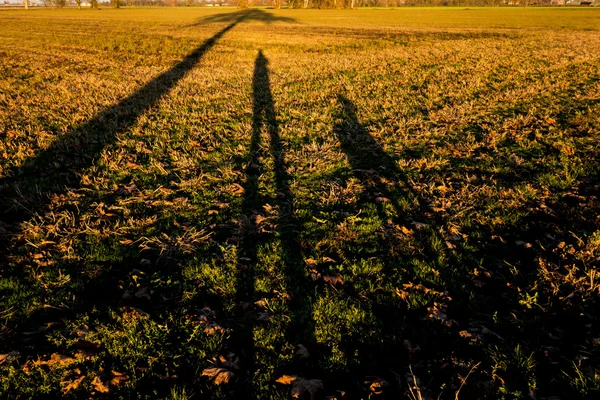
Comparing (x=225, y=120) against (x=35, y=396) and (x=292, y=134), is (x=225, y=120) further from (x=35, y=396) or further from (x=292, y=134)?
(x=35, y=396)

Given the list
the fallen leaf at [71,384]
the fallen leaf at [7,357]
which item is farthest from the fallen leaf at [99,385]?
the fallen leaf at [7,357]

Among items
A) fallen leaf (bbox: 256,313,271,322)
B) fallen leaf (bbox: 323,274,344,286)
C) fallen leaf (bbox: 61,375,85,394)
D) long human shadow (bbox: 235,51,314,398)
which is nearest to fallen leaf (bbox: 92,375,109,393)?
fallen leaf (bbox: 61,375,85,394)

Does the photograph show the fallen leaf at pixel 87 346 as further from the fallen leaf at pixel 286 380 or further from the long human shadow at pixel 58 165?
the long human shadow at pixel 58 165

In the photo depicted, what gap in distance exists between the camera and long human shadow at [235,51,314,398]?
3809 millimetres

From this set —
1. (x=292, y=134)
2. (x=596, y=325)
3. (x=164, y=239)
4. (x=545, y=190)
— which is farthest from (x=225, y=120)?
(x=596, y=325)

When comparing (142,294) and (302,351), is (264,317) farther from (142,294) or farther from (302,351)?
(142,294)

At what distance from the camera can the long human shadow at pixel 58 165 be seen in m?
6.03

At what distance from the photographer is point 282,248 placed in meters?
5.19

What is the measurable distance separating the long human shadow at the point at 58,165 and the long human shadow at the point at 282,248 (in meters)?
3.62

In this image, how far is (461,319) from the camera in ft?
12.9

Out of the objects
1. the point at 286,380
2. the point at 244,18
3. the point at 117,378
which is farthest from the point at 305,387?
the point at 244,18

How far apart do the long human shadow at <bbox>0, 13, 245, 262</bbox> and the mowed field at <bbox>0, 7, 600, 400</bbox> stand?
0.06m

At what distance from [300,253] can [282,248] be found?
313 millimetres

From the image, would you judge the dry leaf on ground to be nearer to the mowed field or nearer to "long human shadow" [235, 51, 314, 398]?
the mowed field
